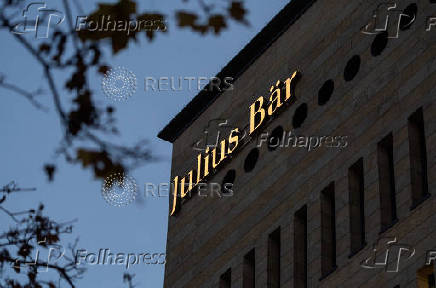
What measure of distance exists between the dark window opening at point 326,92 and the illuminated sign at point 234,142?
6.53 ft

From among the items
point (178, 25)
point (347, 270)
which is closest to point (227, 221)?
point (347, 270)

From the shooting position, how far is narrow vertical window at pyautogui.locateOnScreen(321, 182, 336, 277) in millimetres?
40156

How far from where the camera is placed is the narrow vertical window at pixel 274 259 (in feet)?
141

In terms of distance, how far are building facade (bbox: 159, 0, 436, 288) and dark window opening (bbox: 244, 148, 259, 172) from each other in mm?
62

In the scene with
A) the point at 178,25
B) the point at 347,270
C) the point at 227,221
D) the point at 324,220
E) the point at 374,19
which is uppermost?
the point at 374,19

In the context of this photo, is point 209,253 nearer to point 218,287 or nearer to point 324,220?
point 218,287

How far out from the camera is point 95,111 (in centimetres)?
1506

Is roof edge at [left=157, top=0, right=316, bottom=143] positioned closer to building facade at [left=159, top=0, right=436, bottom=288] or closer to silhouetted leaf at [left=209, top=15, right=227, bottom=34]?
building facade at [left=159, top=0, right=436, bottom=288]

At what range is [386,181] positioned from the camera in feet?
128

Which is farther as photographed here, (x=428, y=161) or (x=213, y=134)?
(x=213, y=134)

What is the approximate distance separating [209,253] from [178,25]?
32562 mm

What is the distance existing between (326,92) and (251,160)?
16.5 ft

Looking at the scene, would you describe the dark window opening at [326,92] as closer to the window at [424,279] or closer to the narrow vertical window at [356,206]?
the narrow vertical window at [356,206]

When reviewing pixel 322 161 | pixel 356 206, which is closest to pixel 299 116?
pixel 322 161
